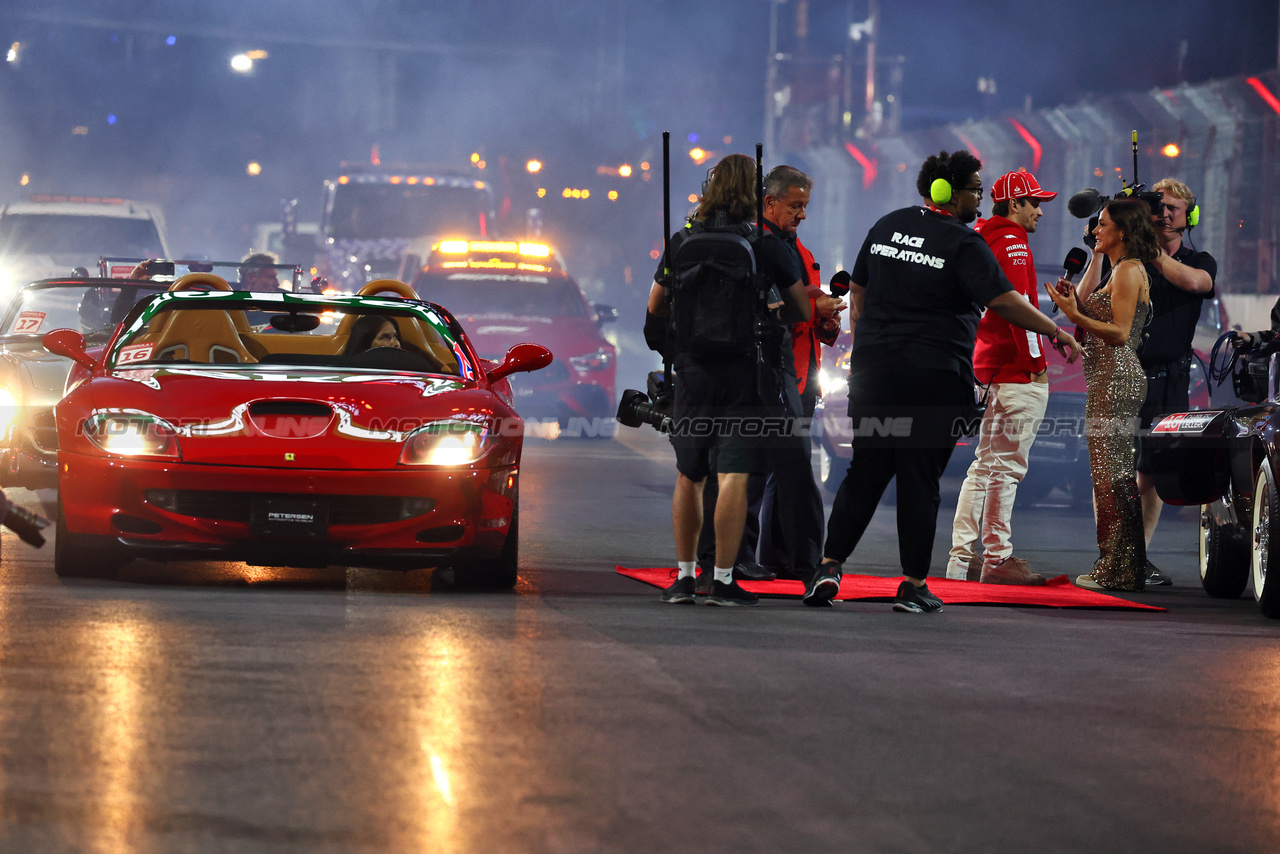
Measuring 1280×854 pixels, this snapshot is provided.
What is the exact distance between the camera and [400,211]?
2684 cm

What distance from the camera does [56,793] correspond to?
3.84 m

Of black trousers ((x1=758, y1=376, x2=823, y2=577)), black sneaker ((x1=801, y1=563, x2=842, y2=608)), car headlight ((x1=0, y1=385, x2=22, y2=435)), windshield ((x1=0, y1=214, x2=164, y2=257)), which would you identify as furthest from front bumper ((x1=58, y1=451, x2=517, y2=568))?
windshield ((x1=0, y1=214, x2=164, y2=257))

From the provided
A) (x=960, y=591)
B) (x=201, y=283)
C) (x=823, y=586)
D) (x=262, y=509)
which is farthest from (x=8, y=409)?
(x=960, y=591)

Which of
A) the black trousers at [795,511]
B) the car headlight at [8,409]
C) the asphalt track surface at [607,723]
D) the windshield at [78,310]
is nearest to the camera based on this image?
the asphalt track surface at [607,723]

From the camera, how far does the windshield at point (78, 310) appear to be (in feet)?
38.7

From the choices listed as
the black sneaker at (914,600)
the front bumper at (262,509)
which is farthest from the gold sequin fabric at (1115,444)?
the front bumper at (262,509)

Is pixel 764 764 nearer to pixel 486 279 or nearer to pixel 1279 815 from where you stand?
pixel 1279 815

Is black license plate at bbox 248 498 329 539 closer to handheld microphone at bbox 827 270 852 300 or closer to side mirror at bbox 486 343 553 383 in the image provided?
side mirror at bbox 486 343 553 383

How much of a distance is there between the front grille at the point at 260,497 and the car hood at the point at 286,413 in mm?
120

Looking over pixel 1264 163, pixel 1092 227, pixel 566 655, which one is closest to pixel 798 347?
pixel 1092 227

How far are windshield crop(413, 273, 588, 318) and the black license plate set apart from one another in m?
11.7

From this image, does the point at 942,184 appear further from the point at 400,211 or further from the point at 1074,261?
the point at 400,211

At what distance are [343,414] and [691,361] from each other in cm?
137

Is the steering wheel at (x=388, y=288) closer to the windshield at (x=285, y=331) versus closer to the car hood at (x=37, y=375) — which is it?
the windshield at (x=285, y=331)
